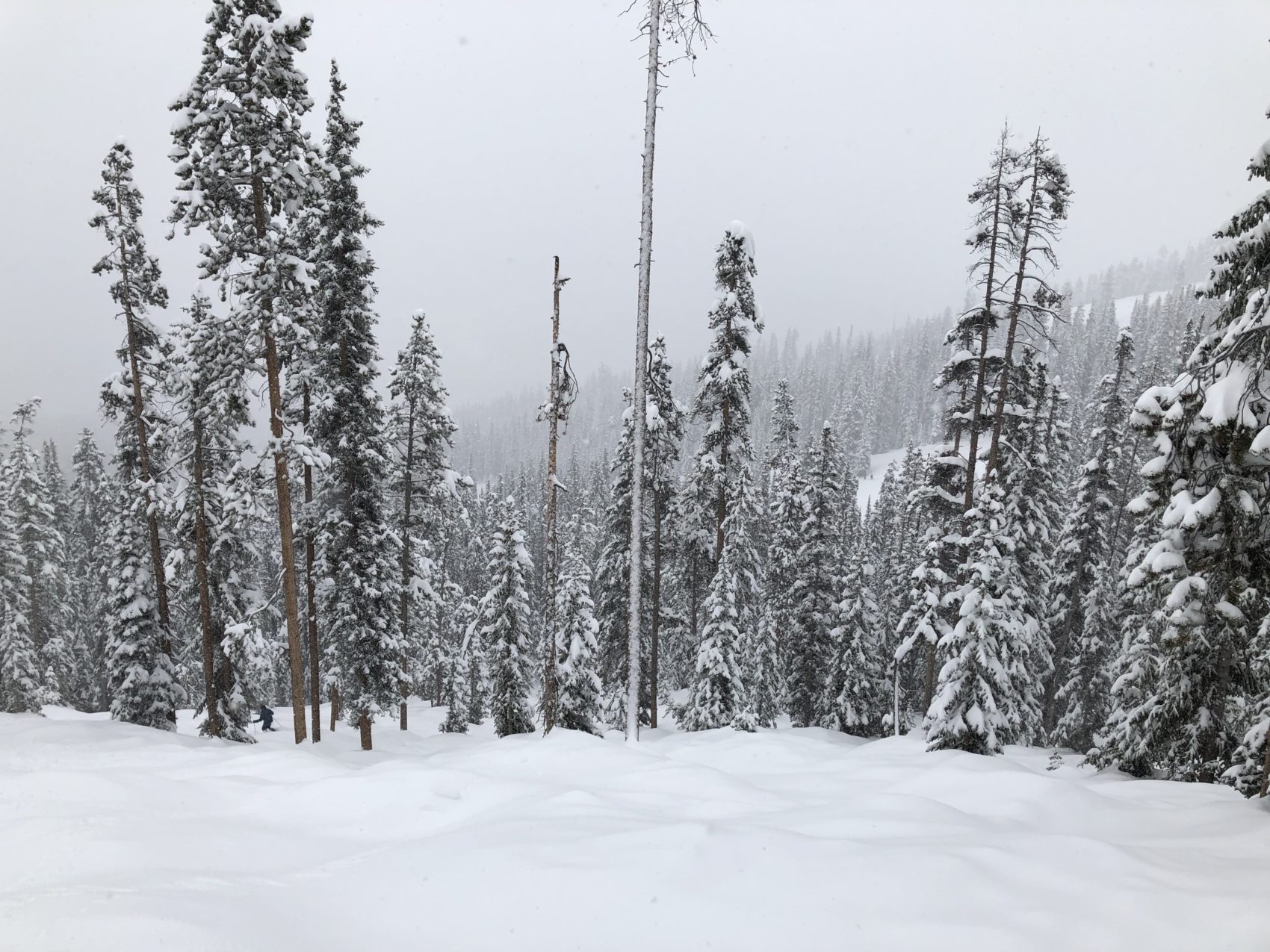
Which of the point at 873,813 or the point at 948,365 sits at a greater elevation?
the point at 948,365

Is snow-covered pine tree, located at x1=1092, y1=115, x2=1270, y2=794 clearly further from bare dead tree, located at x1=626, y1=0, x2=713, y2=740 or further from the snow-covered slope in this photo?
the snow-covered slope

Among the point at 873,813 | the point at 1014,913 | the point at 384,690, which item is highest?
the point at 1014,913

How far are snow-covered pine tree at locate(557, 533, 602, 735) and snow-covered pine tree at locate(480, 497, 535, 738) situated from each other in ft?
6.18

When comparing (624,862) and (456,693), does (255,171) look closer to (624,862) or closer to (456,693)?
(624,862)

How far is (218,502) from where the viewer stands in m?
Result: 19.2

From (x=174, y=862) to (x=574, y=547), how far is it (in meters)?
17.9

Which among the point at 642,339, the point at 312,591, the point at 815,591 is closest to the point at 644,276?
the point at 642,339

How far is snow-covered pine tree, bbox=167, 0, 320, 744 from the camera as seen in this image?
1171 centimetres

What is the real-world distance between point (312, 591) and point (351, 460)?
3967 millimetres

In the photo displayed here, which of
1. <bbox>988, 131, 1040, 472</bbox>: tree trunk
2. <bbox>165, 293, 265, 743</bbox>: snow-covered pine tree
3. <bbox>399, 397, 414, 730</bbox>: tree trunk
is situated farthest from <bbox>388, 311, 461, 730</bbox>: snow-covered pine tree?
<bbox>988, 131, 1040, 472</bbox>: tree trunk

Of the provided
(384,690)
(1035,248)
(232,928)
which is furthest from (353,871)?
(1035,248)

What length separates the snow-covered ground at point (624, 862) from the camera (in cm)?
444

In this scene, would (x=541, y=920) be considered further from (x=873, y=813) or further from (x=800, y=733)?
(x=800, y=733)

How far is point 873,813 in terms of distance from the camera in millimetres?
6773
